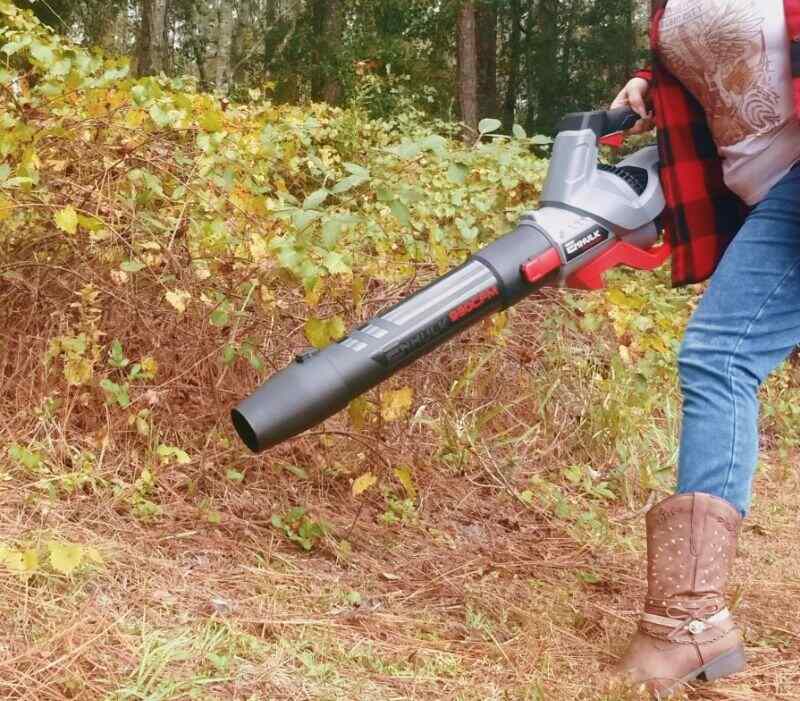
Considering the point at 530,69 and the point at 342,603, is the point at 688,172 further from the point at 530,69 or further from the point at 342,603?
the point at 530,69

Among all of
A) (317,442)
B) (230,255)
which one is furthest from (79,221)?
(317,442)

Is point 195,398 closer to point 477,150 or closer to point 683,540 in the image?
point 477,150

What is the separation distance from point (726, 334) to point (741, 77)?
519 millimetres

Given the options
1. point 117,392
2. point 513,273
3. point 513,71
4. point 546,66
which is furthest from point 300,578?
point 513,71

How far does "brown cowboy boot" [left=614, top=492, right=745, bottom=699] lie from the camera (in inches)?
71.9

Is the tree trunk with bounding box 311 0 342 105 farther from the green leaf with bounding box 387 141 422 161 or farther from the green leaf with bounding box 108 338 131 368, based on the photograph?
the green leaf with bounding box 387 141 422 161

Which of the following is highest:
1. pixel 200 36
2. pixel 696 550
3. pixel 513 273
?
pixel 200 36

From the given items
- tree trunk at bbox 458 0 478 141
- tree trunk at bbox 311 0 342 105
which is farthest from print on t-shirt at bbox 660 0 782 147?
tree trunk at bbox 311 0 342 105

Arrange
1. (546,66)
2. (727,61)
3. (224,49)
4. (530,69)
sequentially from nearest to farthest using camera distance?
(727,61)
(224,49)
(546,66)
(530,69)

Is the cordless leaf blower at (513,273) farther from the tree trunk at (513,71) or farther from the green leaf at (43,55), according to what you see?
the tree trunk at (513,71)

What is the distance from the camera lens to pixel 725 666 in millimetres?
1861

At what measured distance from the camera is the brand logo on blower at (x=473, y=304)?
1.93 meters

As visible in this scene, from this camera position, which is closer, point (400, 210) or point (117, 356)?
point (400, 210)

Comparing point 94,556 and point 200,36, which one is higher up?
point 200,36
